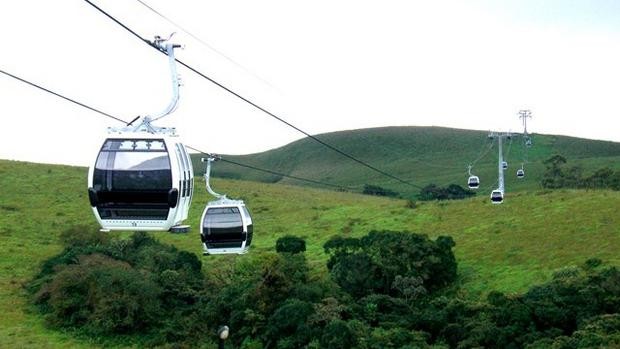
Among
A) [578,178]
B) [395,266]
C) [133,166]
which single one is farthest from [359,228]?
[133,166]

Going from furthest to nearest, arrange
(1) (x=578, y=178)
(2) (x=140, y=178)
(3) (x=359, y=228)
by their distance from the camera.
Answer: (1) (x=578, y=178), (3) (x=359, y=228), (2) (x=140, y=178)

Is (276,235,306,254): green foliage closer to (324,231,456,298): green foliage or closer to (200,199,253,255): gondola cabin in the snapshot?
(324,231,456,298): green foliage

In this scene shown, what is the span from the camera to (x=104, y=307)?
45.6 meters

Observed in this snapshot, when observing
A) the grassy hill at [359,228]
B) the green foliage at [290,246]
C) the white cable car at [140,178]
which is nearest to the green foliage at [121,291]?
the grassy hill at [359,228]

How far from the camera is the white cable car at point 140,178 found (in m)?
16.1

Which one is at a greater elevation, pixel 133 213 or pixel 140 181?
pixel 140 181

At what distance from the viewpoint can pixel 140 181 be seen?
54.0 feet

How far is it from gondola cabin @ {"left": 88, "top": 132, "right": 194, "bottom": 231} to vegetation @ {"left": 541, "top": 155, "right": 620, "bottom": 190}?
81.3 meters

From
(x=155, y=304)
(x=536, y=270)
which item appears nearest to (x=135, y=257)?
(x=155, y=304)

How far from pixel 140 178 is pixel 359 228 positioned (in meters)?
48.4

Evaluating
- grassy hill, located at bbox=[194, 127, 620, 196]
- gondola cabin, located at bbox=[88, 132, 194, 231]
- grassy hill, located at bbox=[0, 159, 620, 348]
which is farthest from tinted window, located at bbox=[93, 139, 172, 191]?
grassy hill, located at bbox=[194, 127, 620, 196]

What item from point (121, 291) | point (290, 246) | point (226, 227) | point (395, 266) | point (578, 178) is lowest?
point (121, 291)

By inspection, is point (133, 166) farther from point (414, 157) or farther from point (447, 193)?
point (414, 157)

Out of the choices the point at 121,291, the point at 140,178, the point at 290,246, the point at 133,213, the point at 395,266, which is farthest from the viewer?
the point at 290,246
